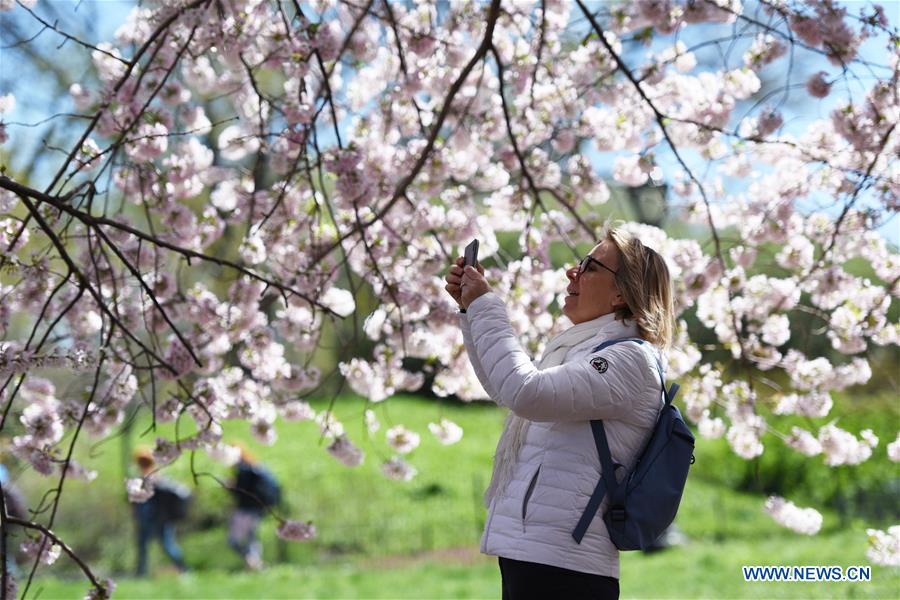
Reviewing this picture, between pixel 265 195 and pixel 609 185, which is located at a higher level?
pixel 609 185

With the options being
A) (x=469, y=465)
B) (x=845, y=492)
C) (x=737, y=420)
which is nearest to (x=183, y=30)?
(x=737, y=420)

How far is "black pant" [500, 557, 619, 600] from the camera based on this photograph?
5.63ft

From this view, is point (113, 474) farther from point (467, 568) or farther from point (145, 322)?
point (145, 322)

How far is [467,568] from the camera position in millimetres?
7742

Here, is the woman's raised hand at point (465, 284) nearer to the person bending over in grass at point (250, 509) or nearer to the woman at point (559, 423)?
the woman at point (559, 423)

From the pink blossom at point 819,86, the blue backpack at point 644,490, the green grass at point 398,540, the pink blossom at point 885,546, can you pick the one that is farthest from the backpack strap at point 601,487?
the green grass at point 398,540

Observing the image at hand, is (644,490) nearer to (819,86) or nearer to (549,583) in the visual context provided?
(549,583)

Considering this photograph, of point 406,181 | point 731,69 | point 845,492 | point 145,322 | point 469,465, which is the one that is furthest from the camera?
point 469,465

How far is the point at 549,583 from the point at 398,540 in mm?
7766

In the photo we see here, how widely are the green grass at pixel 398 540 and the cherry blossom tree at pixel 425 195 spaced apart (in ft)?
8.75

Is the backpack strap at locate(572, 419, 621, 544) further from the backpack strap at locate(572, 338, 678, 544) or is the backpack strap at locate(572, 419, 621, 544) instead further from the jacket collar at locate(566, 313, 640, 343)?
the jacket collar at locate(566, 313, 640, 343)

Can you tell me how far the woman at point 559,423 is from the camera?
5.63 feet

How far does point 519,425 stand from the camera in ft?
6.25

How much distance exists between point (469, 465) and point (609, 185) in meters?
7.37
